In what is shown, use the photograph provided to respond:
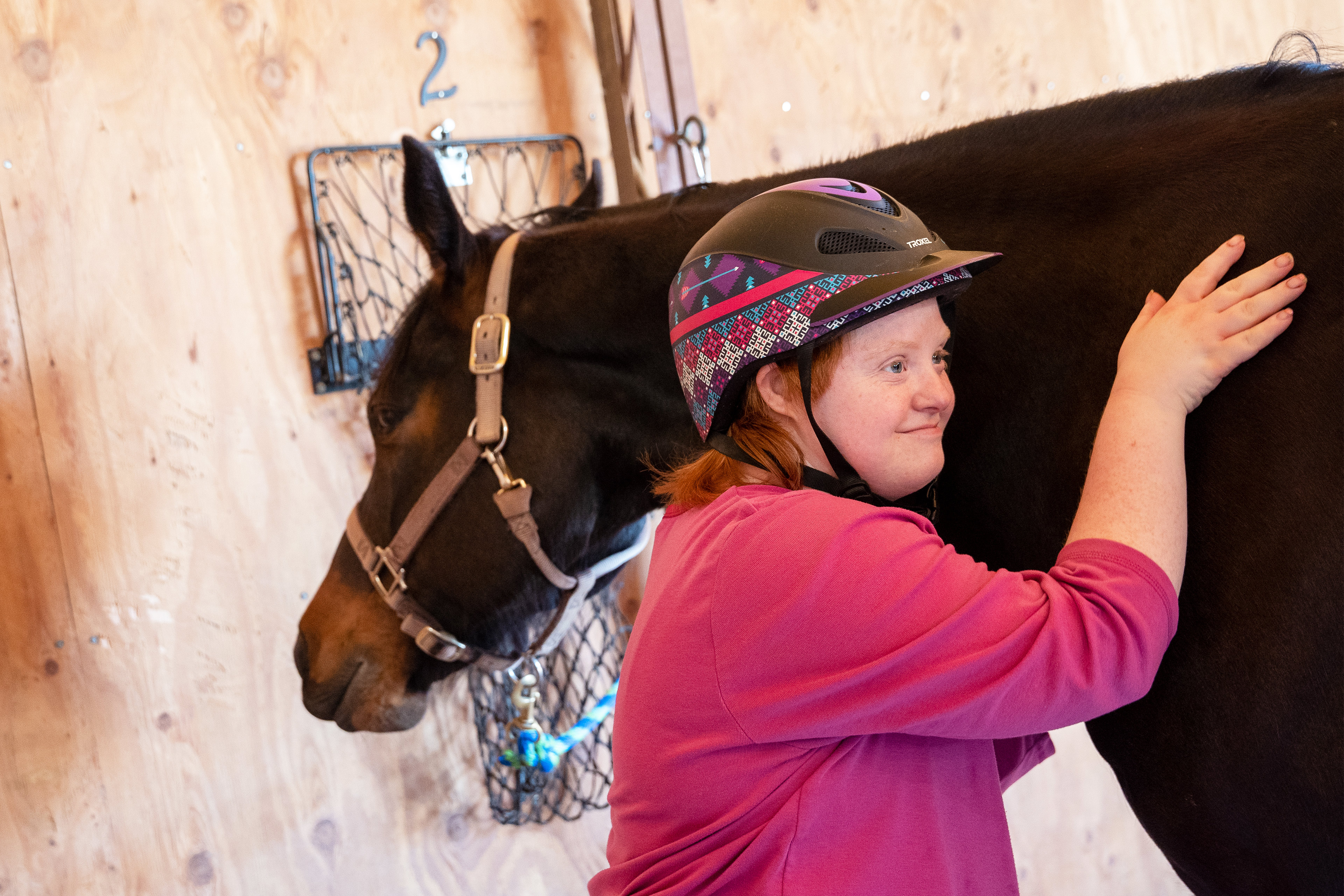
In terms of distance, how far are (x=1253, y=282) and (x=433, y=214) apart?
105 cm

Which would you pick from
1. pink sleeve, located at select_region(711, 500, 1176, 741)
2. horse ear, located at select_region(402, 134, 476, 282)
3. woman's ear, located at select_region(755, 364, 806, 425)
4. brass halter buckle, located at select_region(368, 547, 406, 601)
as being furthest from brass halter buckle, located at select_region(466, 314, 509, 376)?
pink sleeve, located at select_region(711, 500, 1176, 741)

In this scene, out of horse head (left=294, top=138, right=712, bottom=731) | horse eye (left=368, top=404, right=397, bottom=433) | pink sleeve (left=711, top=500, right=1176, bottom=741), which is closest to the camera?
pink sleeve (left=711, top=500, right=1176, bottom=741)

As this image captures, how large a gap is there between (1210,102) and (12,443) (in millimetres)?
2167

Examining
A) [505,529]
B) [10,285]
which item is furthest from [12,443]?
[505,529]

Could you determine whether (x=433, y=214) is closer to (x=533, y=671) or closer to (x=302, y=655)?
(x=302, y=655)

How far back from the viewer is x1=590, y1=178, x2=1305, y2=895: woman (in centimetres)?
73

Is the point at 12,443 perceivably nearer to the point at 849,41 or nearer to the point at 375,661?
the point at 375,661

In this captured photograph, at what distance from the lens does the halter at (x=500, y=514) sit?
4.42 feet

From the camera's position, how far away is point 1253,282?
0.79 meters

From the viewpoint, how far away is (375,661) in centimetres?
159

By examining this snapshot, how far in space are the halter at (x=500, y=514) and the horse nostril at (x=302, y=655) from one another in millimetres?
218

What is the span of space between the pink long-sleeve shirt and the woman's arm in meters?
0.03

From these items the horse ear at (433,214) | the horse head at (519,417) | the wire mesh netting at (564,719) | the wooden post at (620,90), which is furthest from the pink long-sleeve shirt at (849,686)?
the wooden post at (620,90)

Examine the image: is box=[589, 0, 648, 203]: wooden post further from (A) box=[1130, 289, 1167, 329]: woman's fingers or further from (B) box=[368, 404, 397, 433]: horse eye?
(A) box=[1130, 289, 1167, 329]: woman's fingers
